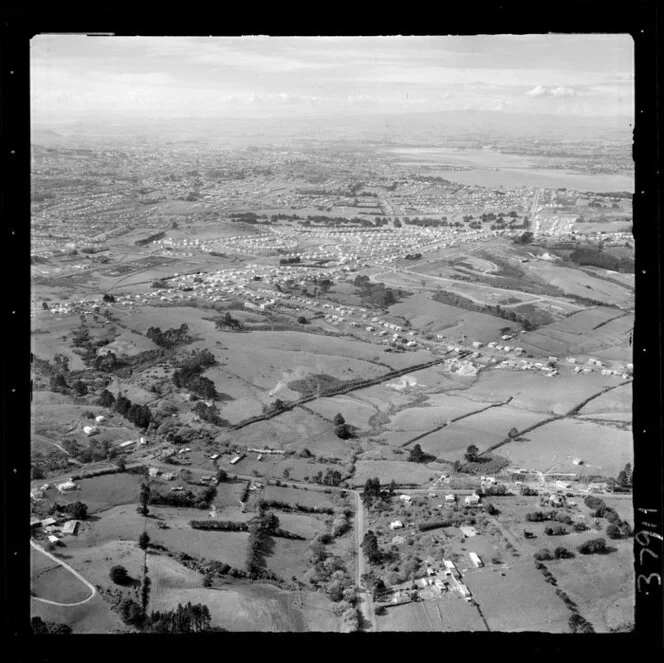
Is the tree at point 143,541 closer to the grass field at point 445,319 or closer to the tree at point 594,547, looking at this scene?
the grass field at point 445,319

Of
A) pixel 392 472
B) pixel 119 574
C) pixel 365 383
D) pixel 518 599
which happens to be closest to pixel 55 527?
pixel 119 574

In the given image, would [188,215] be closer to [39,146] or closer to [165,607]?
[39,146]

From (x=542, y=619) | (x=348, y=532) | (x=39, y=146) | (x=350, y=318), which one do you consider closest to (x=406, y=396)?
(x=350, y=318)

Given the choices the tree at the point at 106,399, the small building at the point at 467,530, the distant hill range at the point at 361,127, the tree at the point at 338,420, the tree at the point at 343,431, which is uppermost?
the distant hill range at the point at 361,127

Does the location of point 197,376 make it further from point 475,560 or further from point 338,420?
point 475,560

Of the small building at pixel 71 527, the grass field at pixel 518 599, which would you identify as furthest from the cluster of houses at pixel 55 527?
the grass field at pixel 518 599
